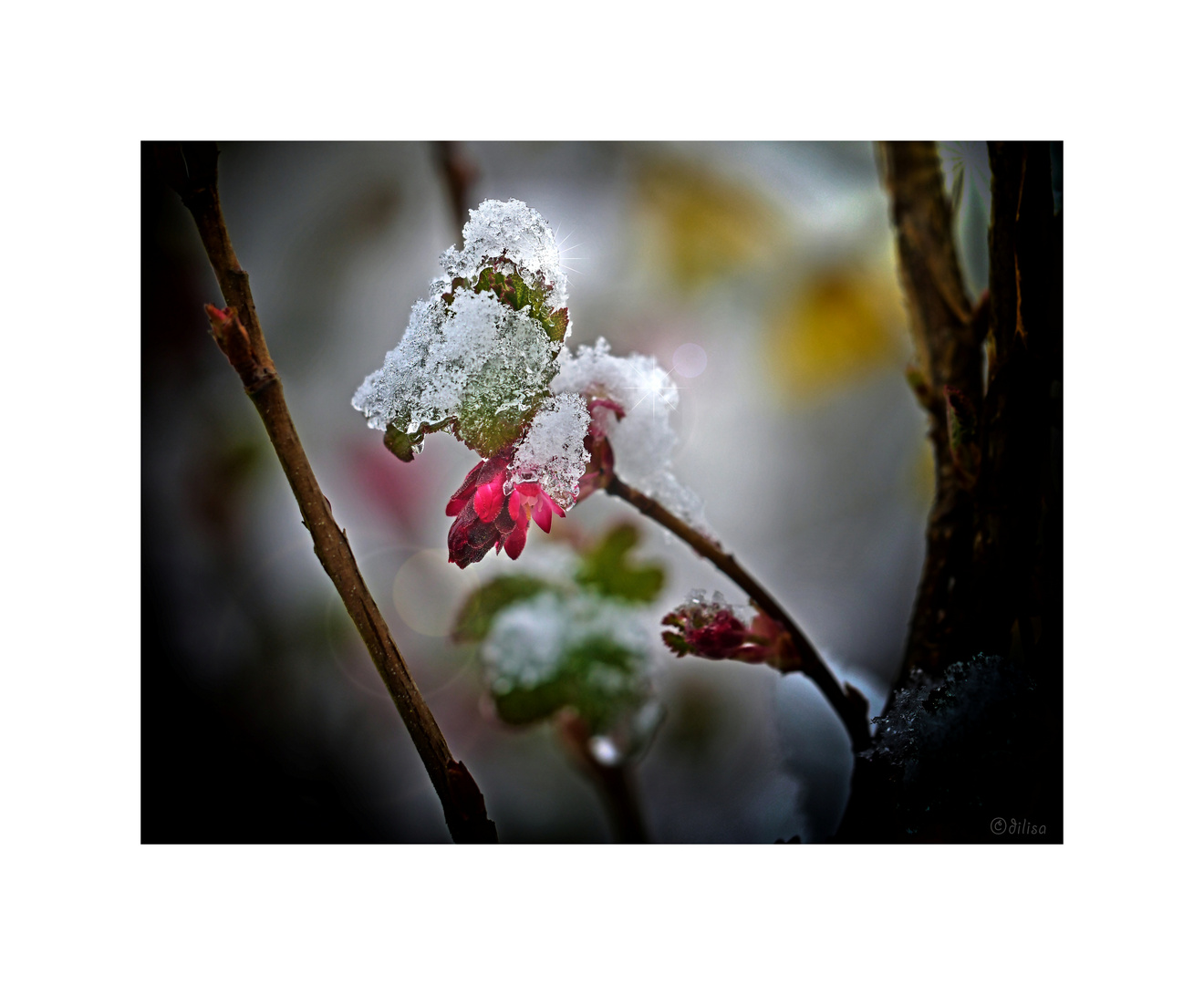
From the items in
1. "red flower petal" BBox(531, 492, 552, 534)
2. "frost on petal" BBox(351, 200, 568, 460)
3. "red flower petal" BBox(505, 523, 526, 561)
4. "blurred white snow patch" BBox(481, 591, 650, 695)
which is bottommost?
"blurred white snow patch" BBox(481, 591, 650, 695)

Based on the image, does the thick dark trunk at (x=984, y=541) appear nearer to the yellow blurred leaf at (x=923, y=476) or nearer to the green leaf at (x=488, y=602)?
the yellow blurred leaf at (x=923, y=476)

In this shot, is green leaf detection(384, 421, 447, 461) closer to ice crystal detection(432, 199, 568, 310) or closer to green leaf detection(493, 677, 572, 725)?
ice crystal detection(432, 199, 568, 310)

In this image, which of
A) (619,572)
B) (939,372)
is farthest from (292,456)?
(939,372)

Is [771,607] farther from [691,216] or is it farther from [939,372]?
[691,216]

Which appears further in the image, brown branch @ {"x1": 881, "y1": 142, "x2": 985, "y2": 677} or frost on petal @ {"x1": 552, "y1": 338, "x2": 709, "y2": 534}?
brown branch @ {"x1": 881, "y1": 142, "x2": 985, "y2": 677}

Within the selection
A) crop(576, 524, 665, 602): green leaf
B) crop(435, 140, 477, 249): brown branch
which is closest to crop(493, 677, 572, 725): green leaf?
crop(576, 524, 665, 602): green leaf

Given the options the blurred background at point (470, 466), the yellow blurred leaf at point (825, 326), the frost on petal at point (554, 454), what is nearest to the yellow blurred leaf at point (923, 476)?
the blurred background at point (470, 466)

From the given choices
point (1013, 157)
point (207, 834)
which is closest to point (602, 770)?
point (207, 834)
